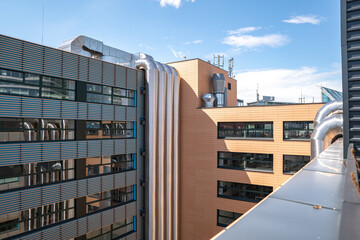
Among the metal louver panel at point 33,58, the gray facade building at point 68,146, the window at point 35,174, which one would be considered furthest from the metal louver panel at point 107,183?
the metal louver panel at point 33,58

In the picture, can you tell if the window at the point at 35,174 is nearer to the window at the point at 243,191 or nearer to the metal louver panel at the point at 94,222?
the metal louver panel at the point at 94,222

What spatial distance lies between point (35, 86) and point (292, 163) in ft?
52.7

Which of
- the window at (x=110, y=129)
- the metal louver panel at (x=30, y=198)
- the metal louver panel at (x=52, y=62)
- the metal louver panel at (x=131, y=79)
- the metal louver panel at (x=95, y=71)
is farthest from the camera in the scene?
the metal louver panel at (x=131, y=79)

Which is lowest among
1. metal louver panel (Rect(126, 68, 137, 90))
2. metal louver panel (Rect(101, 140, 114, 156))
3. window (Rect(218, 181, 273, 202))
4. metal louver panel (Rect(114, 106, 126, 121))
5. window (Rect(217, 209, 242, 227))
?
window (Rect(217, 209, 242, 227))

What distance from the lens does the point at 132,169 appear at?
54.3ft

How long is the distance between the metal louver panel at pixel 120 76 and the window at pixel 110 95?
13.7 inches

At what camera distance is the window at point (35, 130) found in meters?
10.8

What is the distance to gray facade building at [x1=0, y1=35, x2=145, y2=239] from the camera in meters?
10.9

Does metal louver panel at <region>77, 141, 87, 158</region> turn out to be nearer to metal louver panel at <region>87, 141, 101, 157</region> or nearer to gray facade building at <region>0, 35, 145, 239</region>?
gray facade building at <region>0, 35, 145, 239</region>

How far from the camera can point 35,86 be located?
11758mm

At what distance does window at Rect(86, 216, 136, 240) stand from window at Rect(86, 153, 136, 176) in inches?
133

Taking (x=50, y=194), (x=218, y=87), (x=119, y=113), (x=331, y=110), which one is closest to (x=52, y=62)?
(x=119, y=113)

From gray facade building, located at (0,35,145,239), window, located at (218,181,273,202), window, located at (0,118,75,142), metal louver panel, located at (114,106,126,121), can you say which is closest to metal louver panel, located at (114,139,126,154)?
gray facade building, located at (0,35,145,239)

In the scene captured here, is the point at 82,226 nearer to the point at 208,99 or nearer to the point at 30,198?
the point at 30,198
